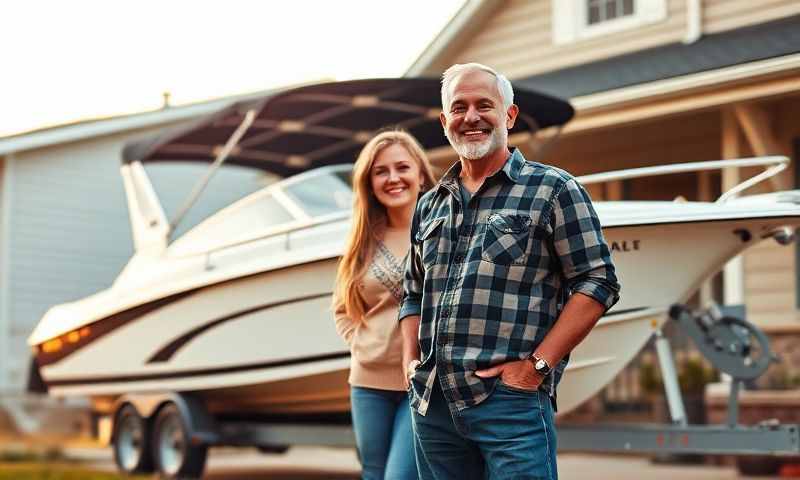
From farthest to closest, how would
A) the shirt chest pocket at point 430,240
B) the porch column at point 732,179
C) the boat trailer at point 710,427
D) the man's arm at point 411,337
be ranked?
the porch column at point 732,179 < the boat trailer at point 710,427 < the man's arm at point 411,337 < the shirt chest pocket at point 430,240

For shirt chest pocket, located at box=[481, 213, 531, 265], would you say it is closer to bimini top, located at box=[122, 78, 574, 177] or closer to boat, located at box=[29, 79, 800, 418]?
boat, located at box=[29, 79, 800, 418]

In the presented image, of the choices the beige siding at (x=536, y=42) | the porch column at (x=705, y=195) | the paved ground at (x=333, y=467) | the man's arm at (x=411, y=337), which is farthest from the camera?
the beige siding at (x=536, y=42)

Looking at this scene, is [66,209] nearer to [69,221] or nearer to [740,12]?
[69,221]

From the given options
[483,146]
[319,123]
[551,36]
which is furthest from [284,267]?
[551,36]

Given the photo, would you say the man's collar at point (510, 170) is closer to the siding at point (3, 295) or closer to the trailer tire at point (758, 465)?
the trailer tire at point (758, 465)

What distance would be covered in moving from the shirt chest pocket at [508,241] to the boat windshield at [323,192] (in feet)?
16.6

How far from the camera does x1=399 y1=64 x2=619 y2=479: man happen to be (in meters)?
2.87

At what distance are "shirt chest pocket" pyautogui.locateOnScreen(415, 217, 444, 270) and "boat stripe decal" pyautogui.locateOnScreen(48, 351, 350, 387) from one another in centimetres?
404

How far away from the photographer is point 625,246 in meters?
6.42

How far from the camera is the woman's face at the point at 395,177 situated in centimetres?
436

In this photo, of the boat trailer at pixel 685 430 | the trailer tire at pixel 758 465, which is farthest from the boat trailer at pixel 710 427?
the trailer tire at pixel 758 465

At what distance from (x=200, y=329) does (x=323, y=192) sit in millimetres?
1363

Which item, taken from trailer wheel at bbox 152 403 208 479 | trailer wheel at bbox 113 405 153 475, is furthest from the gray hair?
trailer wheel at bbox 113 405 153 475

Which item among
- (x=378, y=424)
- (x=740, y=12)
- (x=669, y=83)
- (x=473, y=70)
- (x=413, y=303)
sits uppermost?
(x=740, y=12)
